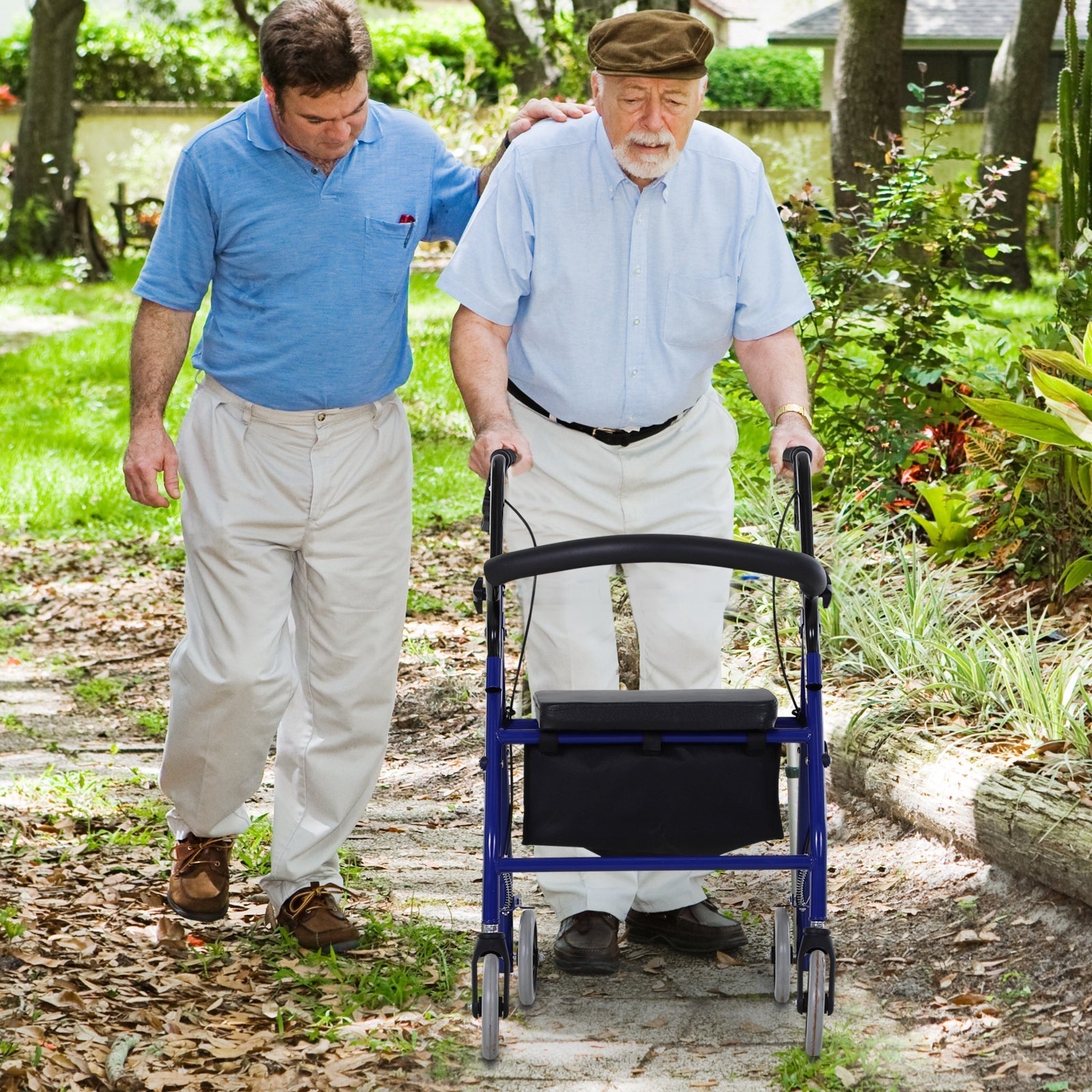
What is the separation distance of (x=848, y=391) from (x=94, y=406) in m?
6.46

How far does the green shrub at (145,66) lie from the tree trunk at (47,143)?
524 centimetres

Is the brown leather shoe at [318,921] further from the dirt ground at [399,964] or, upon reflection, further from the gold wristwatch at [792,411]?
the gold wristwatch at [792,411]

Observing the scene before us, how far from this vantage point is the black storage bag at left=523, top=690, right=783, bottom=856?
287cm

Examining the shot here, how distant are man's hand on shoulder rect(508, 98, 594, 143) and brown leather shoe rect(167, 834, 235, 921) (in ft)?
6.03

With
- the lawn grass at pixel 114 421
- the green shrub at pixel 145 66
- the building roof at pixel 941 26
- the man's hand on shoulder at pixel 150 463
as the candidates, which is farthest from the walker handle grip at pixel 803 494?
the green shrub at pixel 145 66

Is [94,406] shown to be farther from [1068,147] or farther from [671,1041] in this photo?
[671,1041]

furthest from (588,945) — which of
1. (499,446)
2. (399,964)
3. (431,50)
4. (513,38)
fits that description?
(431,50)

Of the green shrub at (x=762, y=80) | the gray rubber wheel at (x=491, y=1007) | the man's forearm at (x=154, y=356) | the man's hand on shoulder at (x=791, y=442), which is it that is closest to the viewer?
the gray rubber wheel at (x=491, y=1007)

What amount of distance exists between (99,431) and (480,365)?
296 inches

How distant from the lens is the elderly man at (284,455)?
3.55 meters

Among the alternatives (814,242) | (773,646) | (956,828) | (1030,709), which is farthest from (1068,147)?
(956,828)

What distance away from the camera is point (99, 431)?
10.3 meters

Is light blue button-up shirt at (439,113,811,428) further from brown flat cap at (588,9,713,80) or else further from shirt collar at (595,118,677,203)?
brown flat cap at (588,9,713,80)

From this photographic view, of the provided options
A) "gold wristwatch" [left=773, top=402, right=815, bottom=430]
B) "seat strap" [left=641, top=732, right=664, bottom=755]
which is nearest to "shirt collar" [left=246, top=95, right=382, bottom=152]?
"gold wristwatch" [left=773, top=402, right=815, bottom=430]
